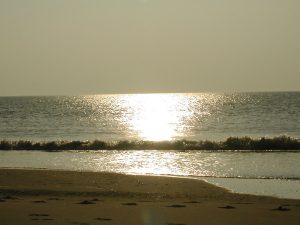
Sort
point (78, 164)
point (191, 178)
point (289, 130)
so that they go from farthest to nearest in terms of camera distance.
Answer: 1. point (289, 130)
2. point (78, 164)
3. point (191, 178)

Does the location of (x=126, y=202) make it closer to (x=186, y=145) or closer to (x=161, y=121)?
(x=186, y=145)

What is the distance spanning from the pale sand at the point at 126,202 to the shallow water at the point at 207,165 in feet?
5.24

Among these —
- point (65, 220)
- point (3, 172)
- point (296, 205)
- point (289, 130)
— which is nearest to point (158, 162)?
point (3, 172)

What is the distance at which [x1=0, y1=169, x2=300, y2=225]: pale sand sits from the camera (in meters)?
11.3

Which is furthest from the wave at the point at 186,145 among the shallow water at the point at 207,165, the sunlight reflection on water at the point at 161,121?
the sunlight reflection on water at the point at 161,121

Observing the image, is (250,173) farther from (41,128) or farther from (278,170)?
(41,128)

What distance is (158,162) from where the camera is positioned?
2639 cm

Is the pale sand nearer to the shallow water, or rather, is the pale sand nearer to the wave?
the shallow water

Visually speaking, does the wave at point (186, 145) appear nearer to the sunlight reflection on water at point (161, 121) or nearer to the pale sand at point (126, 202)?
the sunlight reflection on water at point (161, 121)

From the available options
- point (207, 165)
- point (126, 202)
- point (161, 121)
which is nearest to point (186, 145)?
point (207, 165)

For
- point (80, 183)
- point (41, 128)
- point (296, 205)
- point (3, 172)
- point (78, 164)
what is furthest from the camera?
point (41, 128)

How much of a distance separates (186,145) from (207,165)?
466 inches

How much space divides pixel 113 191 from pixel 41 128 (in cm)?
4506

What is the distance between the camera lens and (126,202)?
14.1m
